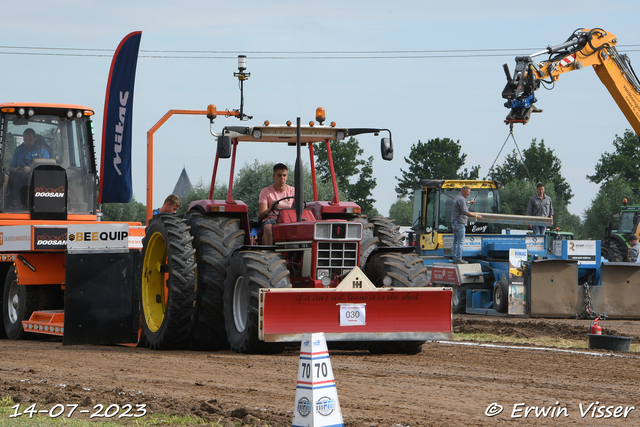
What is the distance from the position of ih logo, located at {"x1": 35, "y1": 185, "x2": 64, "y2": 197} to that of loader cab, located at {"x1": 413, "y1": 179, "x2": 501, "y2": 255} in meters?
9.39

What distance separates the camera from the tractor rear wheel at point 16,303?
12000 millimetres

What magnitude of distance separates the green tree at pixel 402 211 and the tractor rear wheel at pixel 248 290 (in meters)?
81.5

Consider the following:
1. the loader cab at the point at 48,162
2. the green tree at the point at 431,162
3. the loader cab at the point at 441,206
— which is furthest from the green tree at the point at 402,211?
the loader cab at the point at 48,162

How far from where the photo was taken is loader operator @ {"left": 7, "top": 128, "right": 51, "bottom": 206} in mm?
12484

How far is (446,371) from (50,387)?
3586 mm

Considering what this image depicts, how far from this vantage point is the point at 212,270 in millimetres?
9602

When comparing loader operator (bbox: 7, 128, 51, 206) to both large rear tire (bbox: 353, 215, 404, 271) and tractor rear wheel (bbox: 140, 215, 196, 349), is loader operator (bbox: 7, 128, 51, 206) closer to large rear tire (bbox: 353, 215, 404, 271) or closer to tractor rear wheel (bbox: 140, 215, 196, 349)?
tractor rear wheel (bbox: 140, 215, 196, 349)

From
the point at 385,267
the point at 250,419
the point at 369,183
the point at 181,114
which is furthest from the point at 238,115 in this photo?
the point at 369,183

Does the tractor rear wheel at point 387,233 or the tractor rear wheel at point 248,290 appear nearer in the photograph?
the tractor rear wheel at point 248,290

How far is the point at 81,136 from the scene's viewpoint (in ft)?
43.8

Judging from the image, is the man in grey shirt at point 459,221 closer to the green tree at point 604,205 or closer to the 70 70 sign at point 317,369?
the 70 70 sign at point 317,369

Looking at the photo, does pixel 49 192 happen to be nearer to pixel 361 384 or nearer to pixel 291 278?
pixel 291 278

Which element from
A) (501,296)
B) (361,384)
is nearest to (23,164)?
(361,384)

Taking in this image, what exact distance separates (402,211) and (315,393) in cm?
9494
